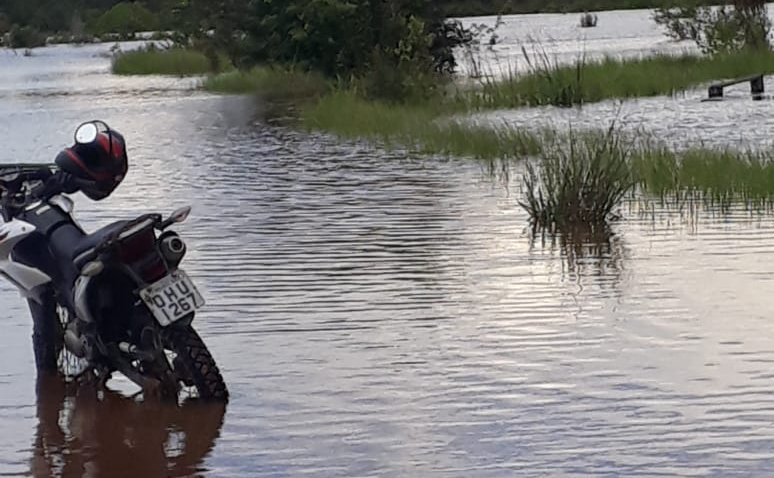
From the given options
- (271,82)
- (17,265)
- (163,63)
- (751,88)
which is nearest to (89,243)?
(17,265)

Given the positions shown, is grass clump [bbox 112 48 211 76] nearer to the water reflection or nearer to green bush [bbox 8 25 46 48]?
the water reflection

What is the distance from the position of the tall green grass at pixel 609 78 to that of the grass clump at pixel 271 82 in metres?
7.09

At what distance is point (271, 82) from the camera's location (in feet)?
133

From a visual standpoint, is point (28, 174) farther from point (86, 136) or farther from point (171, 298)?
point (171, 298)

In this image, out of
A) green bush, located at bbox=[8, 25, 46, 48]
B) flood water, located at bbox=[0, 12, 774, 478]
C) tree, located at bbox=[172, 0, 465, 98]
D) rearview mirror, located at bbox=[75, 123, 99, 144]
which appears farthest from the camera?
green bush, located at bbox=[8, 25, 46, 48]

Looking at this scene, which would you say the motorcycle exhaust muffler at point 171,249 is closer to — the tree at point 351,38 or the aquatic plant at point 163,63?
the tree at point 351,38

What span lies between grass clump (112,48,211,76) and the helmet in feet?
140

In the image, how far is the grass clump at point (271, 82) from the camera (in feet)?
121

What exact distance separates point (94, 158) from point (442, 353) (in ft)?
6.33

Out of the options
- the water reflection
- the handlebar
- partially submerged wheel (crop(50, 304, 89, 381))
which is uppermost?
the handlebar

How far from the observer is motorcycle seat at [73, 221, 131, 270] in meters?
7.16

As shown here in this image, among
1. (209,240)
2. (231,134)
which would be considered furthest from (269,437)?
(231,134)

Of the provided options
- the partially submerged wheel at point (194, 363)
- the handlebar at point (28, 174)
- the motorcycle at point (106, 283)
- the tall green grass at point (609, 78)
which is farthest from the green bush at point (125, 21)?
the partially submerged wheel at point (194, 363)

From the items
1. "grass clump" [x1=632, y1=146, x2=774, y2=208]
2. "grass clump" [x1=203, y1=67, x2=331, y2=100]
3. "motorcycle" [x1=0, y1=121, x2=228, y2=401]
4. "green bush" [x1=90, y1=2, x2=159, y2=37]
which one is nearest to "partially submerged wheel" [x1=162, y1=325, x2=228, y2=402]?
"motorcycle" [x1=0, y1=121, x2=228, y2=401]
